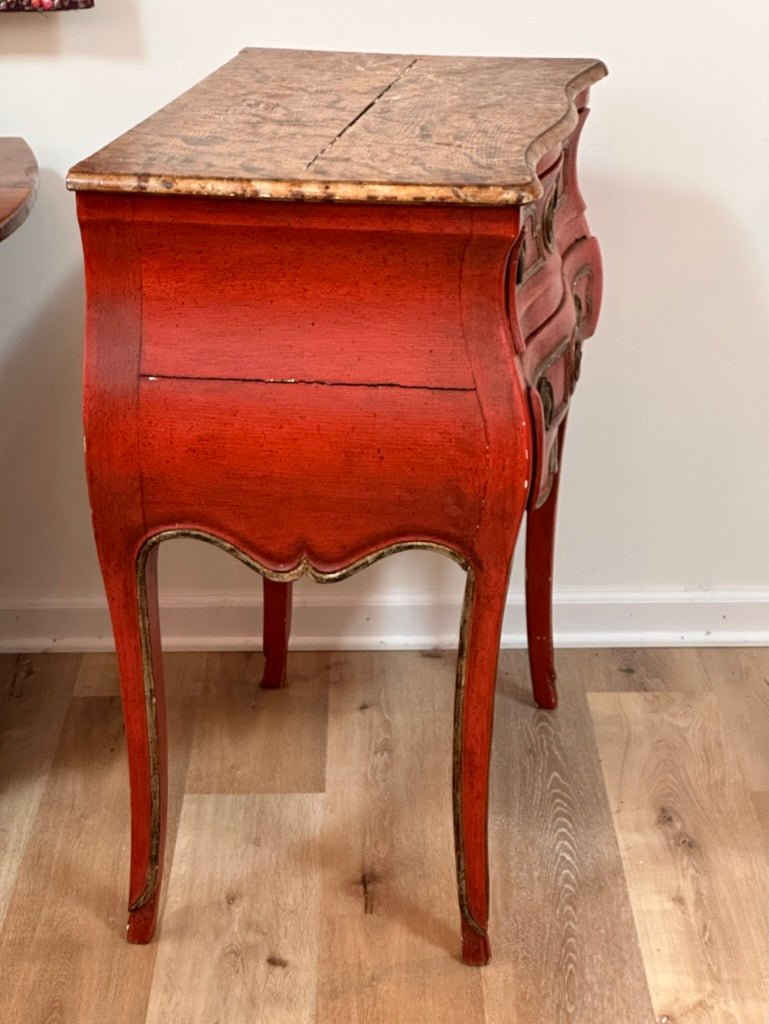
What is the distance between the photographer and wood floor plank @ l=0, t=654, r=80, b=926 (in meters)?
1.71

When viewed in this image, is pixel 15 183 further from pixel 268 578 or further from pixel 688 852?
pixel 688 852

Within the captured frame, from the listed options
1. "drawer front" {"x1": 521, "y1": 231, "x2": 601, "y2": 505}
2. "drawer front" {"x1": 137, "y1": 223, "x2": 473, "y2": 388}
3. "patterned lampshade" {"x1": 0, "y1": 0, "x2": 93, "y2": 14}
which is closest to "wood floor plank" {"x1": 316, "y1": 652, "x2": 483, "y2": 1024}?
"drawer front" {"x1": 521, "y1": 231, "x2": 601, "y2": 505}

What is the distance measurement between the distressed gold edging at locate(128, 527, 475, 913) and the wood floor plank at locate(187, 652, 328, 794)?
1.01 ft

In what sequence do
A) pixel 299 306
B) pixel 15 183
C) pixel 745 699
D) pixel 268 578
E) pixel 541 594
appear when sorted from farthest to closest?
pixel 745 699, pixel 541 594, pixel 15 183, pixel 268 578, pixel 299 306

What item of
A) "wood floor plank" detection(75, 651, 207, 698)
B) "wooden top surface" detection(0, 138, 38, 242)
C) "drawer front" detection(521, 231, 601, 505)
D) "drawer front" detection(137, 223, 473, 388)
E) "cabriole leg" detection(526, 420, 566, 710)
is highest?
"drawer front" detection(137, 223, 473, 388)

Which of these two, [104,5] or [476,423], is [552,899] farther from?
[104,5]

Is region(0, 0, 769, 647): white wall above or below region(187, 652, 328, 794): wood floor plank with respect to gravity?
above

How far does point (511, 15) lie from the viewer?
5.88ft

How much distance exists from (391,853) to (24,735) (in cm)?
62

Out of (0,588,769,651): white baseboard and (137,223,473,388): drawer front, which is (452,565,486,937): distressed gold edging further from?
(0,588,769,651): white baseboard

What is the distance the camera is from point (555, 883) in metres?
1.64

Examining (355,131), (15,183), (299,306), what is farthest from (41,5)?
(299,306)

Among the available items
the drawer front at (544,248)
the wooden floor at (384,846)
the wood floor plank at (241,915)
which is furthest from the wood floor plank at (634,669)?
the drawer front at (544,248)

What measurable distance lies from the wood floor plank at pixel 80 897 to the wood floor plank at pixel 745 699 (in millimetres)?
836
